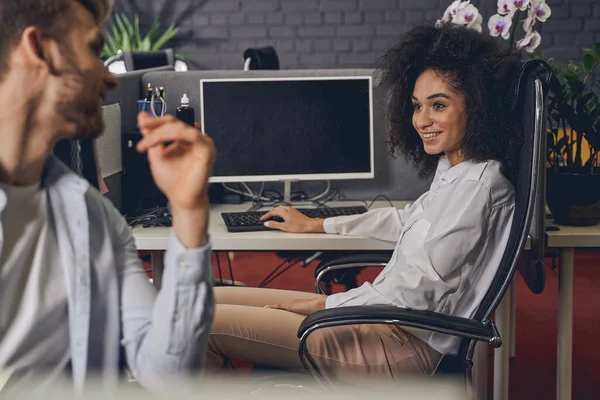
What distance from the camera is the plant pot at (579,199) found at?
2.26 m

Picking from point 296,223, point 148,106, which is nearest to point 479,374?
point 296,223

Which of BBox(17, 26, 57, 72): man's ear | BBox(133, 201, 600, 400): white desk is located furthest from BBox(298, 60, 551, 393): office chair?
BBox(17, 26, 57, 72): man's ear

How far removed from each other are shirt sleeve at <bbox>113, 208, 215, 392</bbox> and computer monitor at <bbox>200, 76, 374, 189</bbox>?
5.04 ft

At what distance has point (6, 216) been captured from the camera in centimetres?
101

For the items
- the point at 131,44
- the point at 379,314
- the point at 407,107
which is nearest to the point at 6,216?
the point at 379,314

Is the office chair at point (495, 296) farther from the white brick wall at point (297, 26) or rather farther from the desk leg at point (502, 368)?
the white brick wall at point (297, 26)

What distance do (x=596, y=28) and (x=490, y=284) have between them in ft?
14.6

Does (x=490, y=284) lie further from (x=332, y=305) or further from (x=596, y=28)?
(x=596, y=28)

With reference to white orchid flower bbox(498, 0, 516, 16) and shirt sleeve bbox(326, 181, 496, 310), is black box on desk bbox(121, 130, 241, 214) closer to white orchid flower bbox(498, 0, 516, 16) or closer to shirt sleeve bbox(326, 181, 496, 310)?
shirt sleeve bbox(326, 181, 496, 310)

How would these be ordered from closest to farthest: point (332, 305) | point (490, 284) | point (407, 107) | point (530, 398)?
point (490, 284), point (332, 305), point (407, 107), point (530, 398)

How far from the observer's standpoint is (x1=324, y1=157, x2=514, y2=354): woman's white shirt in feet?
5.85

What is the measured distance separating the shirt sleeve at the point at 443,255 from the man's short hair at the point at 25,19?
1034 millimetres

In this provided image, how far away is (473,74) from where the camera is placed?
6.39 ft

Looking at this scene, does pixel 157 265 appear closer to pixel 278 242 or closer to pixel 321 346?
pixel 278 242
